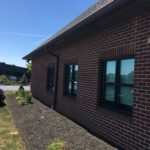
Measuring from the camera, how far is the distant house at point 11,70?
60344 mm

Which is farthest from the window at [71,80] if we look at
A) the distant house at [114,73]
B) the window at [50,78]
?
the window at [50,78]

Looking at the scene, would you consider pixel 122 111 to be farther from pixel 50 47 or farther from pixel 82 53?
pixel 50 47

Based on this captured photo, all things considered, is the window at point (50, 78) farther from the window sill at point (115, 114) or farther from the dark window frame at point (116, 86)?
the window sill at point (115, 114)

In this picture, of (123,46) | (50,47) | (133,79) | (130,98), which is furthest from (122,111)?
(50,47)

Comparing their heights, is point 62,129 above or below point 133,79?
below

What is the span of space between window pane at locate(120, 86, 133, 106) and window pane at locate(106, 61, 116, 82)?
1.93 feet

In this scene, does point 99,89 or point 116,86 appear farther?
point 99,89

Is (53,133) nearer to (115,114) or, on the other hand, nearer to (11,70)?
(115,114)

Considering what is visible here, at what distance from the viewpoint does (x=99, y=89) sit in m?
7.97

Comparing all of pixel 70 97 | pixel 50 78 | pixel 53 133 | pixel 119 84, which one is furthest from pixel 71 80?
pixel 50 78

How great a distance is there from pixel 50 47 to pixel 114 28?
6274mm

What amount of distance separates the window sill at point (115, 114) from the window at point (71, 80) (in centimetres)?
280

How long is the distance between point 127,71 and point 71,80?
14.3ft

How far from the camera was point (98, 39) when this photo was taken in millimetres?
8102
